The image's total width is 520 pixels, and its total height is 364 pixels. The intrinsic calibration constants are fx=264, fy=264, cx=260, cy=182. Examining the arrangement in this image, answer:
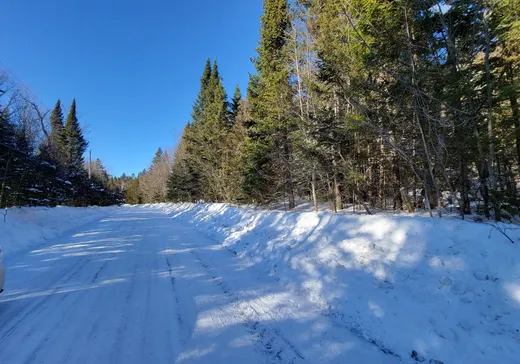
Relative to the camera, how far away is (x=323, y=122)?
10961mm

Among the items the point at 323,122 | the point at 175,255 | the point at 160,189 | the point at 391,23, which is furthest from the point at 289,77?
the point at 160,189

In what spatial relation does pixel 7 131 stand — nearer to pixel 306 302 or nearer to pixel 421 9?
pixel 306 302

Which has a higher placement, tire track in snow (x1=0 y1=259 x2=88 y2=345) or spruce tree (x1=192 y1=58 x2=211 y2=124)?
spruce tree (x1=192 y1=58 x2=211 y2=124)

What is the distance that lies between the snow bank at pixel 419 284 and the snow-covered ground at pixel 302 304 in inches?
0.6

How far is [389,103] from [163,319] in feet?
32.6

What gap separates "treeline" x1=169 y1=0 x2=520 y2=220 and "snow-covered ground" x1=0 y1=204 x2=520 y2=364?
165 inches

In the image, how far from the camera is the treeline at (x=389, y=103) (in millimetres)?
8617

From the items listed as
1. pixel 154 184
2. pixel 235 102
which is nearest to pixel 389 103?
pixel 235 102

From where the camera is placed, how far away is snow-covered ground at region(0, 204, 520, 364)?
3045 mm

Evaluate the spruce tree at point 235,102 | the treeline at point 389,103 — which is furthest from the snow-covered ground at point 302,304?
the spruce tree at point 235,102

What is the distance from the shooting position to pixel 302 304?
4406 mm

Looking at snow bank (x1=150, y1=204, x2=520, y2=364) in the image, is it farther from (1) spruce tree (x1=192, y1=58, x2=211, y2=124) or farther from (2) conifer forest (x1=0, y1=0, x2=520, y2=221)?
(1) spruce tree (x1=192, y1=58, x2=211, y2=124)

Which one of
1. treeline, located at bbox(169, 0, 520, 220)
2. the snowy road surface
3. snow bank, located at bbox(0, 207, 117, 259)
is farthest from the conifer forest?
the snowy road surface

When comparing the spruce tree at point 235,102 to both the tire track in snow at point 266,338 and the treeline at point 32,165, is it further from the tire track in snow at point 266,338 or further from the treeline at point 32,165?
the tire track in snow at point 266,338
